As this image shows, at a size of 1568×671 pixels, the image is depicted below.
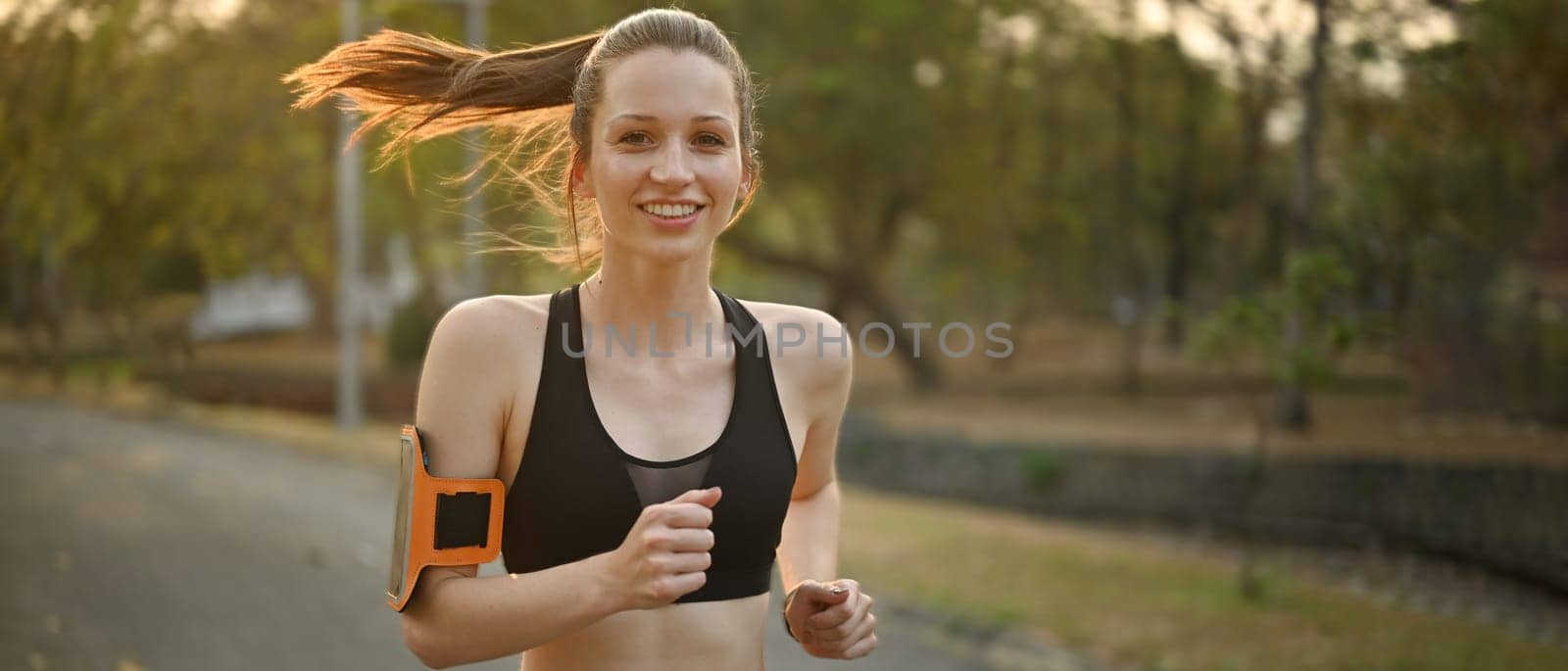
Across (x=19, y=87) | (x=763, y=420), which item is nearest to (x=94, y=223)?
(x=19, y=87)

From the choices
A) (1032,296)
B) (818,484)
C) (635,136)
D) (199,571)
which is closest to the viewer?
(635,136)

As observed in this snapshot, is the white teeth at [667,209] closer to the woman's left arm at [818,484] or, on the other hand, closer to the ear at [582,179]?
the ear at [582,179]

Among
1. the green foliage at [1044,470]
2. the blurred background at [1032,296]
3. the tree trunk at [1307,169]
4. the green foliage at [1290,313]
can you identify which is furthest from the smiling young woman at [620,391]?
the green foliage at [1044,470]

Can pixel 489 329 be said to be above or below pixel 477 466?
above

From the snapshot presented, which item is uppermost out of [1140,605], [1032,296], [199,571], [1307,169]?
[1307,169]

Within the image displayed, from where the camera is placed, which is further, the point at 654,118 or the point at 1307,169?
the point at 1307,169

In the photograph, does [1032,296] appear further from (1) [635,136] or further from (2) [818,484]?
(1) [635,136]

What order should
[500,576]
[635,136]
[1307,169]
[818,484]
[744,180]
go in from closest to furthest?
[500,576], [635,136], [744,180], [818,484], [1307,169]

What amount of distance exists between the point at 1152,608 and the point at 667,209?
744 cm

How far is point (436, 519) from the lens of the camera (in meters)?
1.95

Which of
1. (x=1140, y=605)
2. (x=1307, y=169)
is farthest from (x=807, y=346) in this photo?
(x=1307, y=169)

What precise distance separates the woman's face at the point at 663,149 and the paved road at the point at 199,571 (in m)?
4.49

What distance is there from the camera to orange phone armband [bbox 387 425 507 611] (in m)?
1.94

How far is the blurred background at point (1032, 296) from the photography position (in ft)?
29.2
